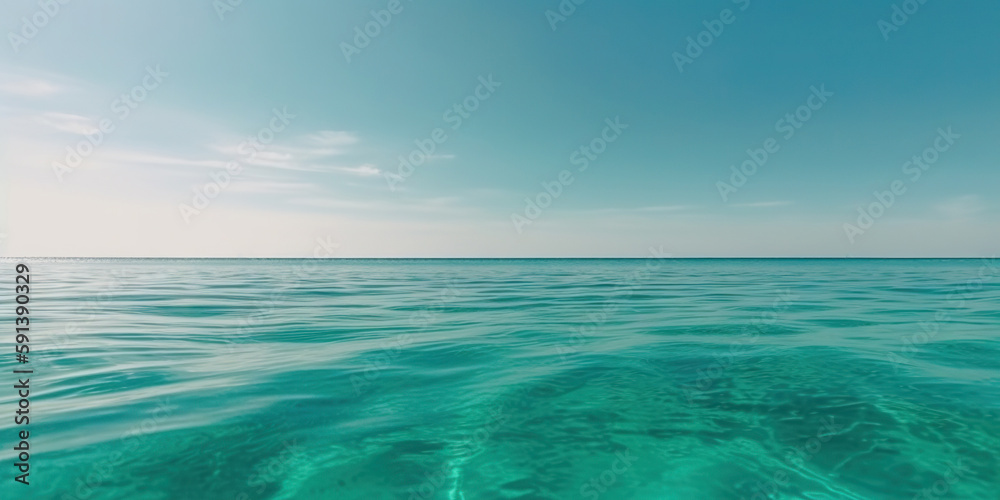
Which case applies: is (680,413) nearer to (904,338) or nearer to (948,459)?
(948,459)

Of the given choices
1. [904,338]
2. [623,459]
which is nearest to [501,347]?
[623,459]

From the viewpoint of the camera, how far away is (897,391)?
7590 mm

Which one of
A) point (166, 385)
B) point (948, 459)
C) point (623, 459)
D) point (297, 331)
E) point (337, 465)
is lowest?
point (948, 459)

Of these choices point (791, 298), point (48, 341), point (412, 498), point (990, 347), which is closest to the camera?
point (412, 498)

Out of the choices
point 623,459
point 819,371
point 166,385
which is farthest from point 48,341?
point 819,371

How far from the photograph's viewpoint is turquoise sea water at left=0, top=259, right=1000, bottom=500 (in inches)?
194

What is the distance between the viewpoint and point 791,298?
2405 centimetres

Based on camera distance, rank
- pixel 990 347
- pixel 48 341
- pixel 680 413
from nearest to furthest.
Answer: pixel 680 413 < pixel 990 347 < pixel 48 341

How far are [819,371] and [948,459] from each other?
364cm

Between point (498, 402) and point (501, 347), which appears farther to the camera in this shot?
point (501, 347)

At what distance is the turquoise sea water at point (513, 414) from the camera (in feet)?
16.2

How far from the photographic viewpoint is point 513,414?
22.4 feet

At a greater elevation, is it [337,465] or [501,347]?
[501,347]

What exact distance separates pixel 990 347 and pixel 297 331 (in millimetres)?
17345
